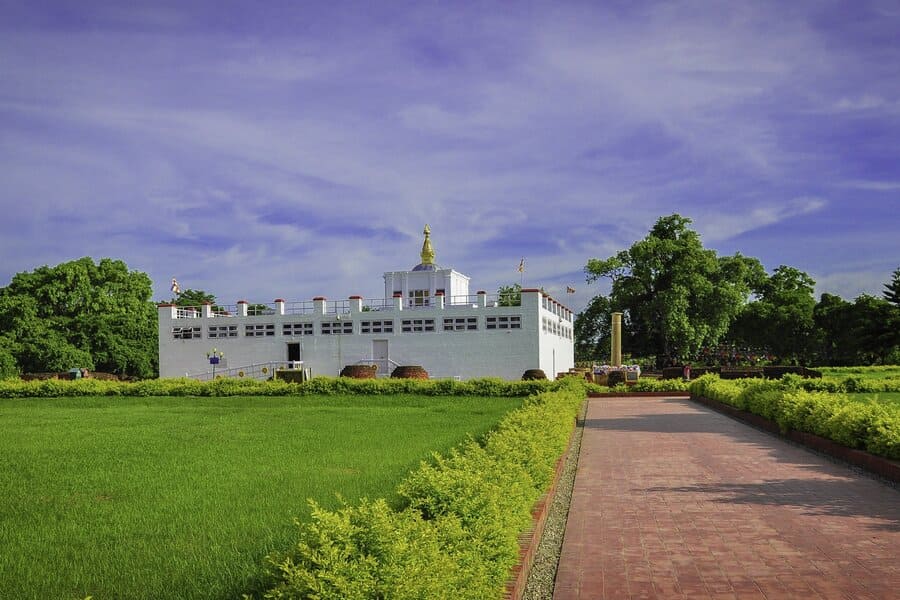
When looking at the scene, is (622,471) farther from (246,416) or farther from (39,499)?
(246,416)

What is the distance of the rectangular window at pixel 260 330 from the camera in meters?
43.4

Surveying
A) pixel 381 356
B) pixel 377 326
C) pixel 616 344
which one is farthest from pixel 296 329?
pixel 616 344

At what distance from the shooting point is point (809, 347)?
5950cm

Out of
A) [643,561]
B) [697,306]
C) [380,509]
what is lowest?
[643,561]

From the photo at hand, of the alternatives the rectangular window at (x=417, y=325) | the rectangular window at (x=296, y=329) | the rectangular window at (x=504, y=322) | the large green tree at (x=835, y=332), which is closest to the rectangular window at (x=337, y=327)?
the rectangular window at (x=296, y=329)

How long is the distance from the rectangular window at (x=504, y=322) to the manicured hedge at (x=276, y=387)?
12.5m

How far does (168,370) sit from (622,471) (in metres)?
38.1

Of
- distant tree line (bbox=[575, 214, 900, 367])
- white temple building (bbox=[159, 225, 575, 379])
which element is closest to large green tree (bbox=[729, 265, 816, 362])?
distant tree line (bbox=[575, 214, 900, 367])

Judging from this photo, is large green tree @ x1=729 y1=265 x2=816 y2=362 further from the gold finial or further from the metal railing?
the metal railing

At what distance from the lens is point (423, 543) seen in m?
4.08

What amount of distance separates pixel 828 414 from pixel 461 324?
29.1 m

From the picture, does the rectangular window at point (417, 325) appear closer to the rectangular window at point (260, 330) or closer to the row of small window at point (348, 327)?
the row of small window at point (348, 327)

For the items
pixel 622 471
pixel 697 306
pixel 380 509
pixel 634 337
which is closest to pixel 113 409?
pixel 622 471

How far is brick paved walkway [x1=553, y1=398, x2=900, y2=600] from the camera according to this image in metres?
5.64
